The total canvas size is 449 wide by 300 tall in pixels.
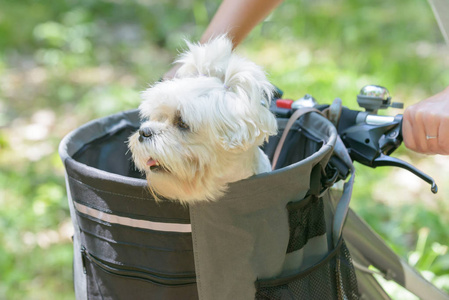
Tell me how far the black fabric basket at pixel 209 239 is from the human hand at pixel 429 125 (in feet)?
0.61

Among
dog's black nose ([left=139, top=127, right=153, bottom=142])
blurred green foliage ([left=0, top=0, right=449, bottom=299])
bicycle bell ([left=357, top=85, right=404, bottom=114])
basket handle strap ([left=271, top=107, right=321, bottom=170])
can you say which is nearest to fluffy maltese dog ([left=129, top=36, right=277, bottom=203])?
dog's black nose ([left=139, top=127, right=153, bottom=142])

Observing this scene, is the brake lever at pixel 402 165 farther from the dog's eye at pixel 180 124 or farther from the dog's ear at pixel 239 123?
the dog's eye at pixel 180 124

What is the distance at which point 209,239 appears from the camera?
3.10ft

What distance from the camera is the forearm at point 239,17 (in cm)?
135

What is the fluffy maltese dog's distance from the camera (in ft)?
3.49

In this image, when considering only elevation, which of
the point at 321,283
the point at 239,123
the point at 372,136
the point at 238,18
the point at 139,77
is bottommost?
the point at 321,283

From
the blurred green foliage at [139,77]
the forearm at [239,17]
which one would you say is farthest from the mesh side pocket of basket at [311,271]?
the blurred green foliage at [139,77]

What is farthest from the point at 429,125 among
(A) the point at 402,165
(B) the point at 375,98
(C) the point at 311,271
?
(C) the point at 311,271

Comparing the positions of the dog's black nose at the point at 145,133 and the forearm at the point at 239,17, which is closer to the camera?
the dog's black nose at the point at 145,133

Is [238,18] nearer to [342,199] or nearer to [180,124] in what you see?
[180,124]

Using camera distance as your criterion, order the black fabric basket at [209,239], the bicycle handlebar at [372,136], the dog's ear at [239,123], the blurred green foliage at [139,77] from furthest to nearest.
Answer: the blurred green foliage at [139,77]
the bicycle handlebar at [372,136]
the dog's ear at [239,123]
the black fabric basket at [209,239]

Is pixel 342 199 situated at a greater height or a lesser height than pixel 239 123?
lesser

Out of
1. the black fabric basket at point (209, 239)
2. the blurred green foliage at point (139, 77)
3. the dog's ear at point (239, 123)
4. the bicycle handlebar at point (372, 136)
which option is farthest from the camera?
the blurred green foliage at point (139, 77)

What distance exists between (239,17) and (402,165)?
0.61 meters
